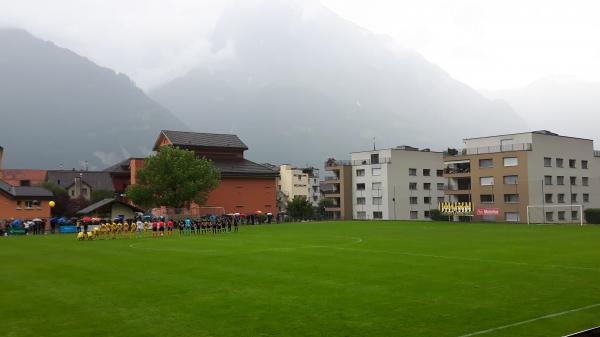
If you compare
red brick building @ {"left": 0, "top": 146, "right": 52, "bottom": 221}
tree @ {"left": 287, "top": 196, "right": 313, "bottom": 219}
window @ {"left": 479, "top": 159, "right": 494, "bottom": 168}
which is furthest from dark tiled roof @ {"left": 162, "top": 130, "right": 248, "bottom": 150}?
window @ {"left": 479, "top": 159, "right": 494, "bottom": 168}

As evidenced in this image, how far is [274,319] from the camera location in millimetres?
12938

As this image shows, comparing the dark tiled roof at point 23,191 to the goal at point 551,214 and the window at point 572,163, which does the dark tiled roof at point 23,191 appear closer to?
the goal at point 551,214

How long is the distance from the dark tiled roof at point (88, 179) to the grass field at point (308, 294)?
96063mm

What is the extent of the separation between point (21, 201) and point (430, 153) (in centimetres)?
7402

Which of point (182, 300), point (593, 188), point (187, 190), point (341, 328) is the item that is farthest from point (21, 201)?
point (593, 188)

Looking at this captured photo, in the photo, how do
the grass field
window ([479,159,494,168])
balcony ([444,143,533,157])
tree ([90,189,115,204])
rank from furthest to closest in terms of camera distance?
tree ([90,189,115,204]) → window ([479,159,494,168]) → balcony ([444,143,533,157]) → the grass field

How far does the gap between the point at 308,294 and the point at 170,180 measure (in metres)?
62.9

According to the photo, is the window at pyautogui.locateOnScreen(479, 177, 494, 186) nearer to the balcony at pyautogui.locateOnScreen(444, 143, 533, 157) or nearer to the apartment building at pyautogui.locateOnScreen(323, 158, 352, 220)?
the balcony at pyautogui.locateOnScreen(444, 143, 533, 157)

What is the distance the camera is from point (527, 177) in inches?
3095

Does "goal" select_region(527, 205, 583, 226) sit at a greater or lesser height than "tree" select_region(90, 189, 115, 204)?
lesser

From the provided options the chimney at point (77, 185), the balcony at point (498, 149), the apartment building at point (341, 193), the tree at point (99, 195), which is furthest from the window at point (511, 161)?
the chimney at point (77, 185)

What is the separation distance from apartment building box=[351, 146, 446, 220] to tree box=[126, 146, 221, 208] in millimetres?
37716

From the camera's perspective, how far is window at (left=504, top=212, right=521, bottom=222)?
76312mm

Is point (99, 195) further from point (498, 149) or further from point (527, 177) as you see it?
point (527, 177)
